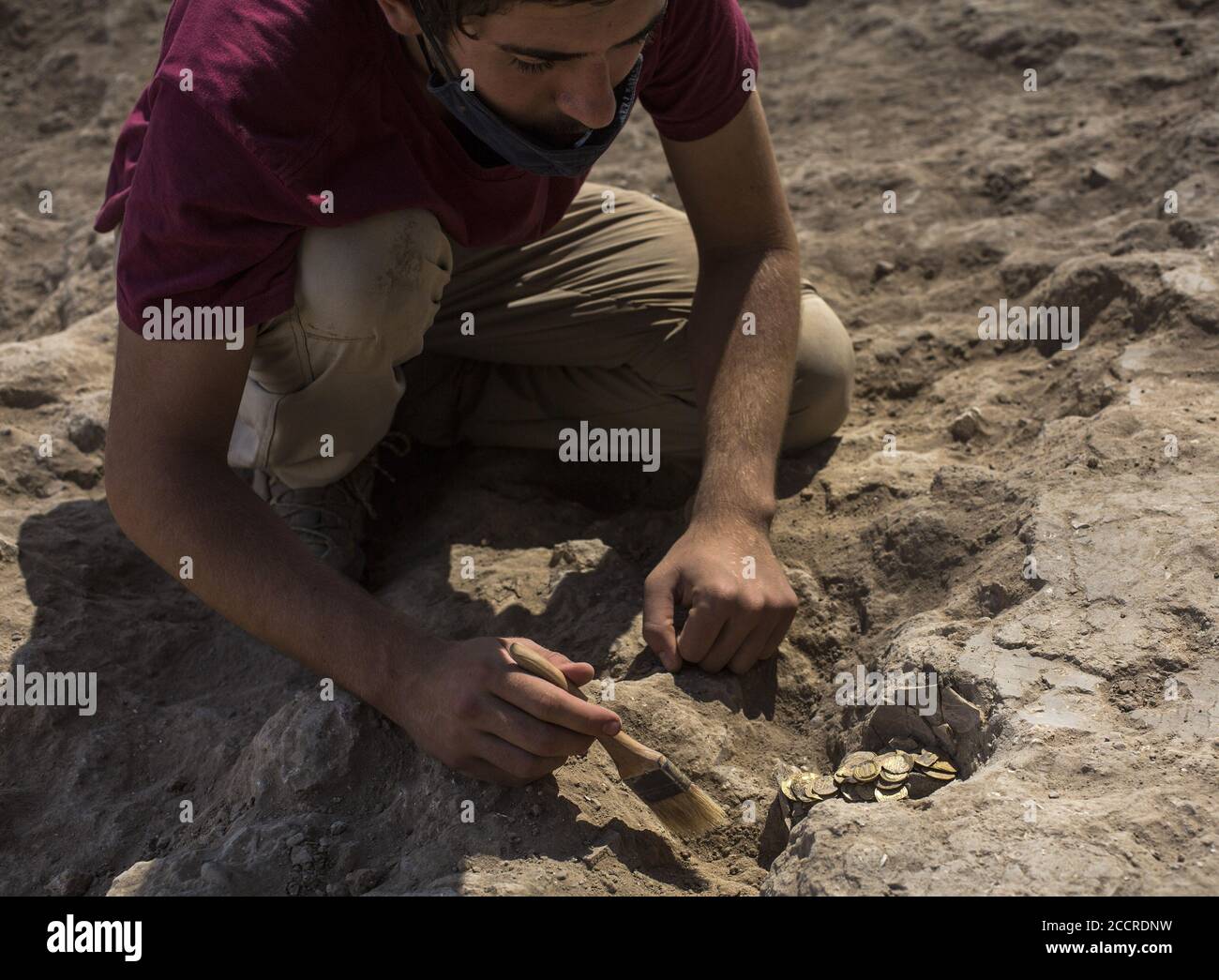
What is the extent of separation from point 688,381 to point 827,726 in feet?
2.91

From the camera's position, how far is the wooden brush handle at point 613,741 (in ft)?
5.45

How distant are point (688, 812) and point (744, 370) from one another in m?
0.85

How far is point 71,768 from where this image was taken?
6.59 feet

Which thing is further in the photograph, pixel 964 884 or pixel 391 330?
pixel 391 330

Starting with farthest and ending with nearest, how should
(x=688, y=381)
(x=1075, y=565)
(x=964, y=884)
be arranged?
(x=688, y=381) → (x=1075, y=565) → (x=964, y=884)

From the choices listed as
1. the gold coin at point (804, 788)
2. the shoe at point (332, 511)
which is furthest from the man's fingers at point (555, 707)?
the shoe at point (332, 511)

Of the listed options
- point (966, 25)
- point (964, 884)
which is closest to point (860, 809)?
point (964, 884)

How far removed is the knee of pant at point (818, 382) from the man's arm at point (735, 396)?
182 millimetres

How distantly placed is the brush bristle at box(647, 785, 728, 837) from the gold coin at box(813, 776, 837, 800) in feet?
0.45

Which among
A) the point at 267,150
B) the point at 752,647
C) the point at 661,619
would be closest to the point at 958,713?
the point at 752,647

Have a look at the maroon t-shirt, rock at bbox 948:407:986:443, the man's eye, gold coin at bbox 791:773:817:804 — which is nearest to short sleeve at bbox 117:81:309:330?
the maroon t-shirt

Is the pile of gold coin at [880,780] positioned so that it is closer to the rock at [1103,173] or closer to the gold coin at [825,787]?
the gold coin at [825,787]
